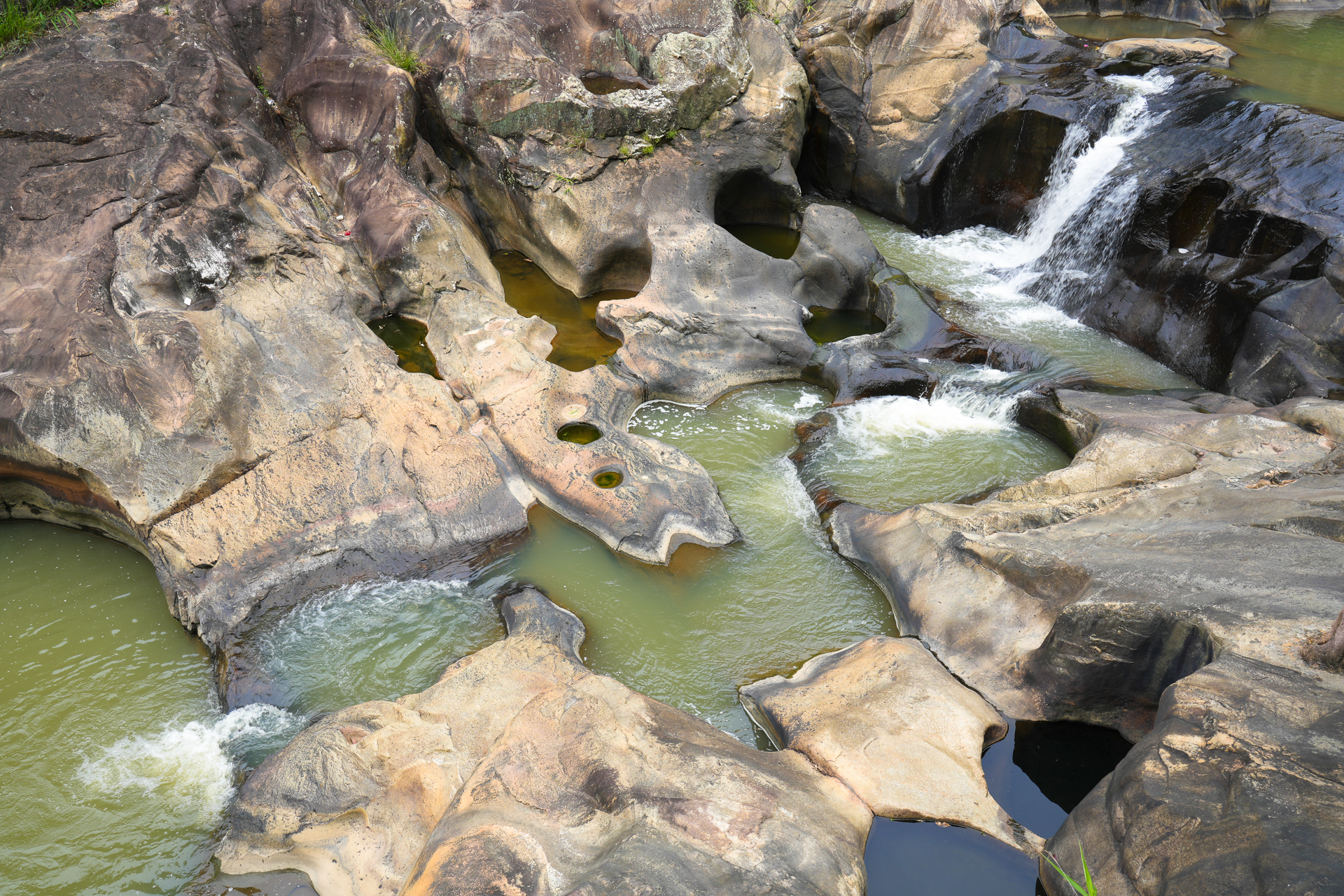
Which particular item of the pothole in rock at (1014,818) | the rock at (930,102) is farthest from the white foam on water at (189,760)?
the rock at (930,102)

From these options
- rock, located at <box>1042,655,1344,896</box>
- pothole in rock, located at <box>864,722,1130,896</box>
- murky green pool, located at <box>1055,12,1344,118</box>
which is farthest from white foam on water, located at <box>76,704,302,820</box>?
murky green pool, located at <box>1055,12,1344,118</box>

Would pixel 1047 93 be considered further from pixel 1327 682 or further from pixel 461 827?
pixel 461 827

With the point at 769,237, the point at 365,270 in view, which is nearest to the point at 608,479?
the point at 365,270

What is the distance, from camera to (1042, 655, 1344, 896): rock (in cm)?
274

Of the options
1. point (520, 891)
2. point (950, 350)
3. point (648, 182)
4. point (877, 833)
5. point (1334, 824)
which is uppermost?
point (648, 182)

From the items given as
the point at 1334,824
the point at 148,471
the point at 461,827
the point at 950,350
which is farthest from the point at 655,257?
the point at 1334,824

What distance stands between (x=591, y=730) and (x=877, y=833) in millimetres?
1464

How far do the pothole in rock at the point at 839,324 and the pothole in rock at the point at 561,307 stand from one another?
1994 millimetres

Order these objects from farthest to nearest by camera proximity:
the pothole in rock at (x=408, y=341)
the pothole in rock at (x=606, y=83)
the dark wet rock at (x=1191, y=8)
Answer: the dark wet rock at (x=1191, y=8) < the pothole in rock at (x=606, y=83) < the pothole in rock at (x=408, y=341)

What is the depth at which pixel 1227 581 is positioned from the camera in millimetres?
4105

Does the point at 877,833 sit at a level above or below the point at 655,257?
below

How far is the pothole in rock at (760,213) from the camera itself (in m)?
9.87

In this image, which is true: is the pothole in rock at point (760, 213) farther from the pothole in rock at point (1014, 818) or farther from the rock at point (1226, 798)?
the rock at point (1226, 798)

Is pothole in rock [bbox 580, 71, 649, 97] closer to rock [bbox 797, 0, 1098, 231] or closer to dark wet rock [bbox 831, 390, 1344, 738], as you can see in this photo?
rock [bbox 797, 0, 1098, 231]
